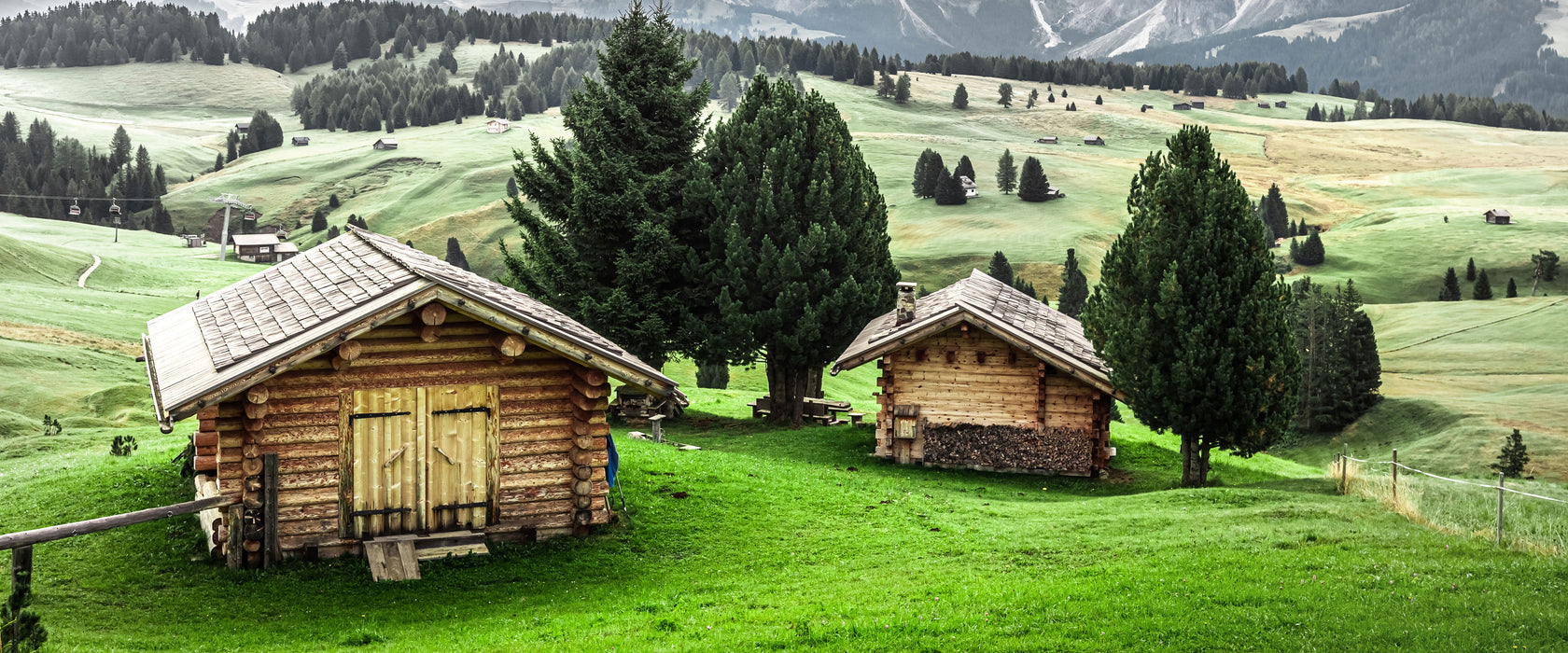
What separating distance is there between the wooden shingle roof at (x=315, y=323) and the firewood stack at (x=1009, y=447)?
12393 millimetres

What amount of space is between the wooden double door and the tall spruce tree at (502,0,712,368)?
16.2m

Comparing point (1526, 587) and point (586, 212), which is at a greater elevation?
point (586, 212)

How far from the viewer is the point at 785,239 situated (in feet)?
112

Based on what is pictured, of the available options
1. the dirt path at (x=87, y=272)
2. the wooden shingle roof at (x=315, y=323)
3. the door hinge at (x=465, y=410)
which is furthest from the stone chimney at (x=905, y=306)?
the dirt path at (x=87, y=272)

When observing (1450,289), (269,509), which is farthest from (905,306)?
(1450,289)

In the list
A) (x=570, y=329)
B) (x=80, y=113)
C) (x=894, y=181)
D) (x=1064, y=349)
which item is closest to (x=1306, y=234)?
(x=894, y=181)

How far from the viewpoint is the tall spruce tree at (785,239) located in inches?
1320

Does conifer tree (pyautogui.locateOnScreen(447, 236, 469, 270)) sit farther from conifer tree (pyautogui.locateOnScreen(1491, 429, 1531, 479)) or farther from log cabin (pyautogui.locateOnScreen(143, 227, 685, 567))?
log cabin (pyautogui.locateOnScreen(143, 227, 685, 567))

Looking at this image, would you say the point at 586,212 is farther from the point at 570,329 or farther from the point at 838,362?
the point at 570,329

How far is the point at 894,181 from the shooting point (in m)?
139

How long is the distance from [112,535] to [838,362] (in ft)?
57.6

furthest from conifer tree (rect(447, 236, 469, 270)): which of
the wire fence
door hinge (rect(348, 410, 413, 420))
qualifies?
the wire fence

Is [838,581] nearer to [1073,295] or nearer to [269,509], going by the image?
[269,509]

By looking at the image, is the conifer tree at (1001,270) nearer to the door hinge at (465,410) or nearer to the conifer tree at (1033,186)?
the conifer tree at (1033,186)
